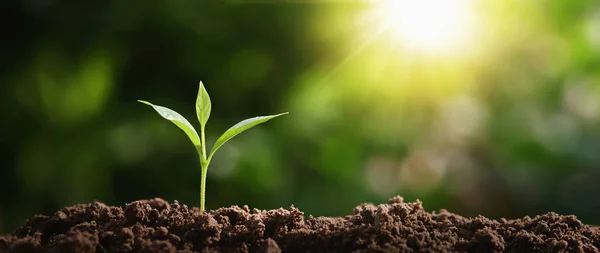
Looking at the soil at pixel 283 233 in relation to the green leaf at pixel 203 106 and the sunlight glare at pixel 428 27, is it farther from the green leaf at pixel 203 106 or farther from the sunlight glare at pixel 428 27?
the sunlight glare at pixel 428 27

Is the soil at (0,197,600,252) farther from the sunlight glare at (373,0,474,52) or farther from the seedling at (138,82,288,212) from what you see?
the sunlight glare at (373,0,474,52)

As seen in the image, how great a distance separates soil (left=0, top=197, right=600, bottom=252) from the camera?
917 millimetres

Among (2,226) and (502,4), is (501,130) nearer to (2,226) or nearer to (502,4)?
(502,4)

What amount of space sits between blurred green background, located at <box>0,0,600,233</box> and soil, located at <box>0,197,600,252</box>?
2.66 metres

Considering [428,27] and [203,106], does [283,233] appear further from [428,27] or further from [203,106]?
[428,27]

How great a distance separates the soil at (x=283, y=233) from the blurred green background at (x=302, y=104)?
8.74ft

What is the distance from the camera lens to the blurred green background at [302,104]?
149 inches

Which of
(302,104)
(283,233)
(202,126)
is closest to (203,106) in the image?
(202,126)

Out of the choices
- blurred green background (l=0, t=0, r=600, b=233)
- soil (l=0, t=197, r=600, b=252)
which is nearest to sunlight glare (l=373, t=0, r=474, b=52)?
blurred green background (l=0, t=0, r=600, b=233)

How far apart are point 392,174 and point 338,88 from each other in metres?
0.64

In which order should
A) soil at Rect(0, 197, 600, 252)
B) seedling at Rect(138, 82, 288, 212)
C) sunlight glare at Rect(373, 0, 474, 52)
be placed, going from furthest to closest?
sunlight glare at Rect(373, 0, 474, 52) < seedling at Rect(138, 82, 288, 212) < soil at Rect(0, 197, 600, 252)

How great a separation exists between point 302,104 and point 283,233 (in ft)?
9.64

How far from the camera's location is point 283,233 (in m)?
0.98

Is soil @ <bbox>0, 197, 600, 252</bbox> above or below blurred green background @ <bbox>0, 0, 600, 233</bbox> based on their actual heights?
below
